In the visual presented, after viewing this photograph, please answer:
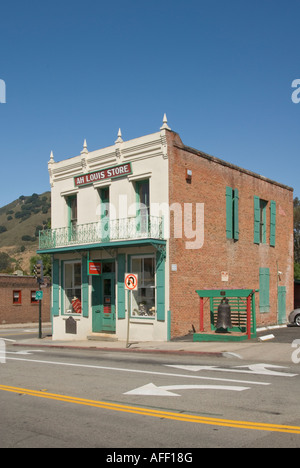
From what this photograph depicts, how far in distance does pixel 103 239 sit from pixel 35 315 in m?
24.2

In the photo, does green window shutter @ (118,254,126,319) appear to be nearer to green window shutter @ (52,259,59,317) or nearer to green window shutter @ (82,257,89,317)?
green window shutter @ (82,257,89,317)

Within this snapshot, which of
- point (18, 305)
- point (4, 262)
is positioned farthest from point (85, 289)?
point (4, 262)

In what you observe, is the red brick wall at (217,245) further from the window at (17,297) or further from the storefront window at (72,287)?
the window at (17,297)

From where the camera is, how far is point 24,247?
11406cm

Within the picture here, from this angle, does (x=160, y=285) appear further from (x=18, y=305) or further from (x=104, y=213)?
(x=18, y=305)

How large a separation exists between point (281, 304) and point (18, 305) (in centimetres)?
2338

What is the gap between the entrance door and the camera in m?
22.5

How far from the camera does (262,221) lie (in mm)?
27000

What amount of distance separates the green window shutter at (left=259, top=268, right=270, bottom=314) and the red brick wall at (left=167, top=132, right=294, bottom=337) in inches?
12.3

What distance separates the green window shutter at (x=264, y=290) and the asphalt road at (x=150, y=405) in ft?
43.1

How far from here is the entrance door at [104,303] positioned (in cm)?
2245

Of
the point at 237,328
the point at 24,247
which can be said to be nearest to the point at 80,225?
the point at 237,328

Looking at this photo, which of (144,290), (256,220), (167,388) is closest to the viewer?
(167,388)

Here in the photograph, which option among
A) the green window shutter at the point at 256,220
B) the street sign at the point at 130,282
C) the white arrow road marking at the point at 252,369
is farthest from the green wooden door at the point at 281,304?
the white arrow road marking at the point at 252,369
